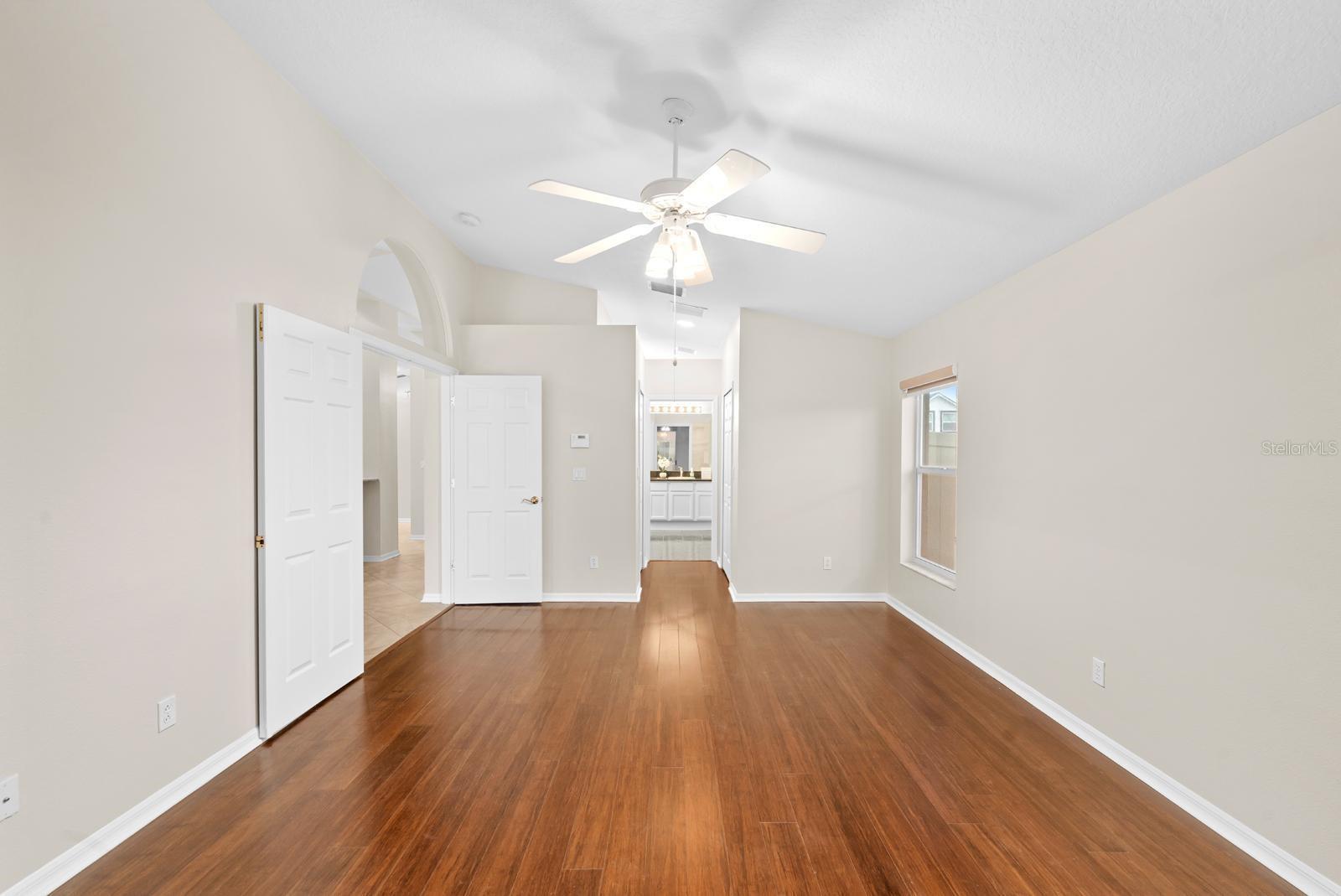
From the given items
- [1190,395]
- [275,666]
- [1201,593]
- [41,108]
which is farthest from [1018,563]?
[41,108]

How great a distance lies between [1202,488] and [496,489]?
4.54 metres

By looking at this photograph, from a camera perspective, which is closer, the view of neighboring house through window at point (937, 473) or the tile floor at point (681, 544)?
the view of neighboring house through window at point (937, 473)

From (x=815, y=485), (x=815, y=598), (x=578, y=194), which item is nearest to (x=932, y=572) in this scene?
(x=815, y=598)

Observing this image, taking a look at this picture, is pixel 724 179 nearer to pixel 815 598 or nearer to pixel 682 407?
pixel 815 598

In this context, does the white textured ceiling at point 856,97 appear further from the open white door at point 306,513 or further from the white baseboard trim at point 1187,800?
the white baseboard trim at point 1187,800

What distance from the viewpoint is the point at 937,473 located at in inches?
181

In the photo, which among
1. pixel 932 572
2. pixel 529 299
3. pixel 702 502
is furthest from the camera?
pixel 702 502

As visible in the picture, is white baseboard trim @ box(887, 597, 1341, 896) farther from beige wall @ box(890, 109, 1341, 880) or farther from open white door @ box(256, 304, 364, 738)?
open white door @ box(256, 304, 364, 738)

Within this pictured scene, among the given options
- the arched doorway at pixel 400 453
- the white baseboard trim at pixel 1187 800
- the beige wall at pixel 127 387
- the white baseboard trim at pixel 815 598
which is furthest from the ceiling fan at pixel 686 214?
the white baseboard trim at pixel 815 598

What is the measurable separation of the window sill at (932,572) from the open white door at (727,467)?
172 centimetres

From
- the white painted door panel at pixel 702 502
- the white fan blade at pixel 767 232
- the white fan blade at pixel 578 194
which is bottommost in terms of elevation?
the white painted door panel at pixel 702 502

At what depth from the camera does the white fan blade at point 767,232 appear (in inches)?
88.8

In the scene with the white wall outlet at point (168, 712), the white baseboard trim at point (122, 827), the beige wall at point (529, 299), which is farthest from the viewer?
the beige wall at point (529, 299)

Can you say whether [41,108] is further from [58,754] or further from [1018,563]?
[1018,563]
